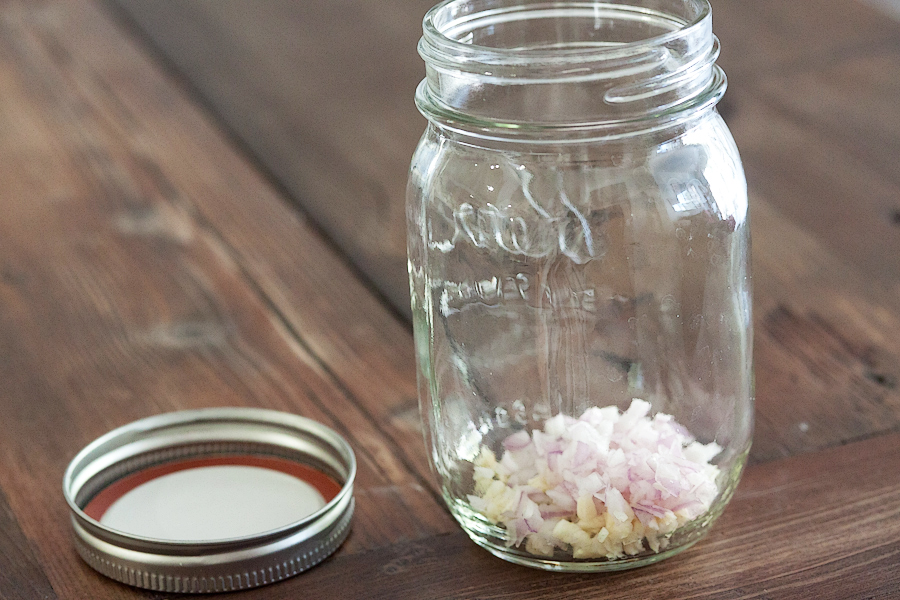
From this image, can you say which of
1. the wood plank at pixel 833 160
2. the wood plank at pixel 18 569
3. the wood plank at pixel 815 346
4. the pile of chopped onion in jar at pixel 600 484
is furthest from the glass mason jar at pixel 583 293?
the wood plank at pixel 833 160

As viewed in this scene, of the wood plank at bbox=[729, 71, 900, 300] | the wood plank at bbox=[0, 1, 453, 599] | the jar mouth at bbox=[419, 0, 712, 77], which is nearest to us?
the jar mouth at bbox=[419, 0, 712, 77]

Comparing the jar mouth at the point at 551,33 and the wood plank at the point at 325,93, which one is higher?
the jar mouth at the point at 551,33

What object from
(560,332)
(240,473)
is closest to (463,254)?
(560,332)

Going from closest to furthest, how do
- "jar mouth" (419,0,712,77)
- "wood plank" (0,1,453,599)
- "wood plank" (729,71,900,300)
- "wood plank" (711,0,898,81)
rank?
"jar mouth" (419,0,712,77) → "wood plank" (0,1,453,599) → "wood plank" (729,71,900,300) → "wood plank" (711,0,898,81)

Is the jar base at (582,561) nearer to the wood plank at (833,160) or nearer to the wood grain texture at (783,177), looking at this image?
the wood grain texture at (783,177)

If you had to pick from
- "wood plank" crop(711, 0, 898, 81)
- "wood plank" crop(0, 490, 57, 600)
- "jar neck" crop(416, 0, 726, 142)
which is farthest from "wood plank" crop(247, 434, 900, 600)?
"wood plank" crop(711, 0, 898, 81)

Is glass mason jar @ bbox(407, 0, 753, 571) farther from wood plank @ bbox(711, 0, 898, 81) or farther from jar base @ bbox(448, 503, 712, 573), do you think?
wood plank @ bbox(711, 0, 898, 81)
